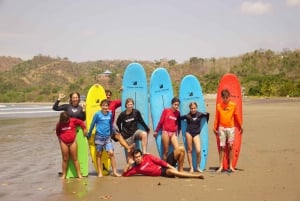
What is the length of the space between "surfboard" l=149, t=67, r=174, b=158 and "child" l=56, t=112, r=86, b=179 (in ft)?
5.41

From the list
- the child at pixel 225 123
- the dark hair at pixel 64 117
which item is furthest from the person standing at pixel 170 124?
the dark hair at pixel 64 117

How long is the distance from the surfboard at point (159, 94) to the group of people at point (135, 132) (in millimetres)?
657

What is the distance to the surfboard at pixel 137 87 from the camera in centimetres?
765

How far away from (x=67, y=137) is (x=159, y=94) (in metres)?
2.06

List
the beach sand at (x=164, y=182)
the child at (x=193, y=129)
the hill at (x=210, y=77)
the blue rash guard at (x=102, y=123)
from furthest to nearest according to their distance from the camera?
the hill at (x=210, y=77) → the child at (x=193, y=129) → the blue rash guard at (x=102, y=123) → the beach sand at (x=164, y=182)

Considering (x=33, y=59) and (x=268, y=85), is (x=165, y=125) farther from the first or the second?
(x=33, y=59)

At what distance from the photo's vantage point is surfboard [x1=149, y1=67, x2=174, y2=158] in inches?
300

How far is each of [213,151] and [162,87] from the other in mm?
2263

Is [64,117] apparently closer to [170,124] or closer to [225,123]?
[170,124]

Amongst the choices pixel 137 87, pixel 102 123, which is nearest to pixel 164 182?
pixel 102 123

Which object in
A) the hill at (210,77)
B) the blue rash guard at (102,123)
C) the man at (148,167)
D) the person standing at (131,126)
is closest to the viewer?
the man at (148,167)

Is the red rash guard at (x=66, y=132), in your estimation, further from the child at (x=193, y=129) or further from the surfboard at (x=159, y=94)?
the child at (x=193, y=129)

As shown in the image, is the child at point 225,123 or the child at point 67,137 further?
the child at point 225,123

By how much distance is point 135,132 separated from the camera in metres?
6.75
